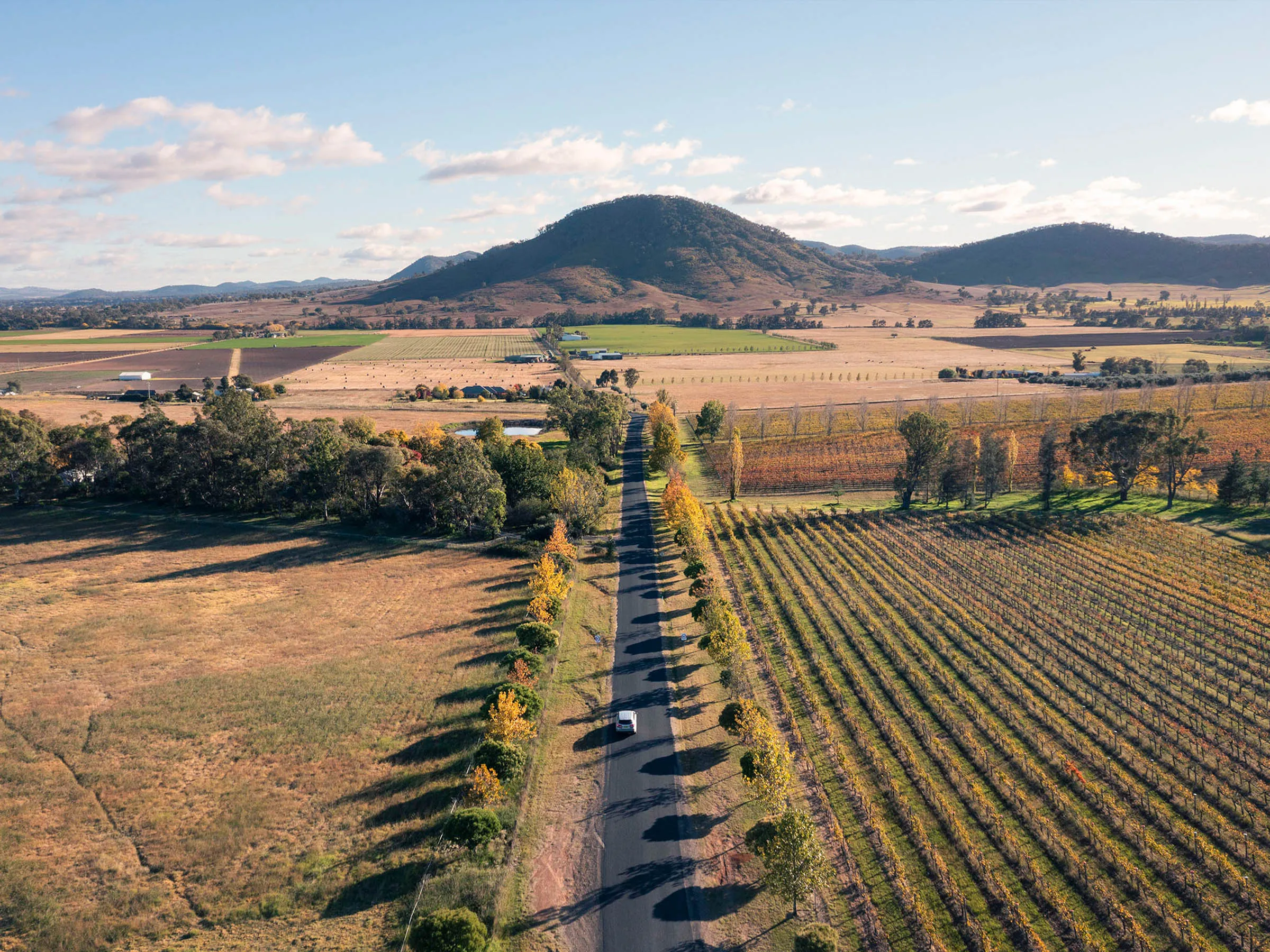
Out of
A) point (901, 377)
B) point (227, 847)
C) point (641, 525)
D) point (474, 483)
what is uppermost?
point (901, 377)

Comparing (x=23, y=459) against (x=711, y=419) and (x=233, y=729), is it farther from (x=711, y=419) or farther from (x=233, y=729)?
(x=711, y=419)

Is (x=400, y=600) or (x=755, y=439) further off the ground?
(x=755, y=439)

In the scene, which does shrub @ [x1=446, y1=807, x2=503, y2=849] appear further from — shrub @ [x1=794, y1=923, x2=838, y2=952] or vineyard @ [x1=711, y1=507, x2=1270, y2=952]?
vineyard @ [x1=711, y1=507, x2=1270, y2=952]

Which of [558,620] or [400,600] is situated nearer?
[558,620]

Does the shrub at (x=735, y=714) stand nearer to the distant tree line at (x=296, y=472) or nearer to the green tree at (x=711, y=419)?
the distant tree line at (x=296, y=472)

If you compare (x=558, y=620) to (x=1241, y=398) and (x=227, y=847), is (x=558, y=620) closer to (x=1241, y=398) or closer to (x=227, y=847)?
(x=227, y=847)

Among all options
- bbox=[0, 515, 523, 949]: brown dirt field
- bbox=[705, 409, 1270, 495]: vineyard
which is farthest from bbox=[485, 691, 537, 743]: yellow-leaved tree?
bbox=[705, 409, 1270, 495]: vineyard

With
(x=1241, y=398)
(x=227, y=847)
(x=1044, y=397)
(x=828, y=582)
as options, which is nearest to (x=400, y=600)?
(x=227, y=847)
